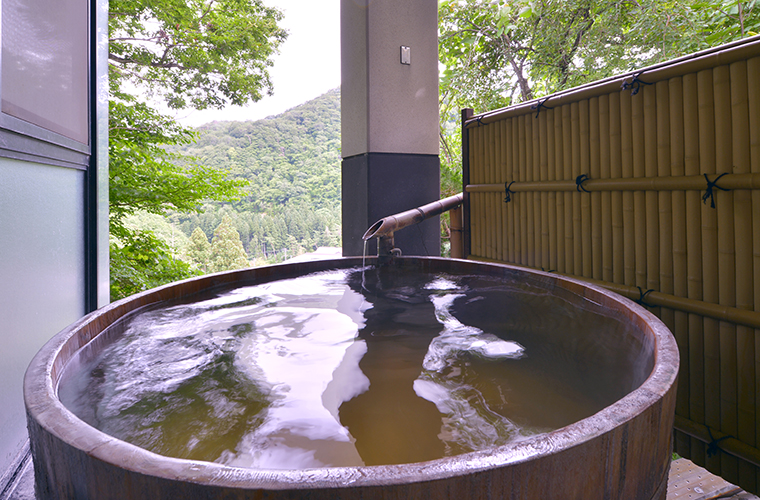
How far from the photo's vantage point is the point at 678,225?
1860mm

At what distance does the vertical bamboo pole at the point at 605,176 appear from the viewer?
218 cm

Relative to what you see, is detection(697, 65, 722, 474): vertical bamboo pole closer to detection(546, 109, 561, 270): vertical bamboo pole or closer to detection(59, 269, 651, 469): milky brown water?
detection(59, 269, 651, 469): milky brown water

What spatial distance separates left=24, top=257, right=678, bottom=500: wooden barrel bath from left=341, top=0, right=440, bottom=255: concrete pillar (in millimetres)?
3058

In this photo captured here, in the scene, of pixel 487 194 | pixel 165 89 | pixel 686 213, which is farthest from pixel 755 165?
pixel 165 89

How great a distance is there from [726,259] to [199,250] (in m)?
16.4

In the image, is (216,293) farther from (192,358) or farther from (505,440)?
(505,440)

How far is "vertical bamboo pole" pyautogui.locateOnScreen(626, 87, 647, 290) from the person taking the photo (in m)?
2.00

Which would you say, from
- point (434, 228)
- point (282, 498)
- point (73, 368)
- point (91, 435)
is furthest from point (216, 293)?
point (434, 228)

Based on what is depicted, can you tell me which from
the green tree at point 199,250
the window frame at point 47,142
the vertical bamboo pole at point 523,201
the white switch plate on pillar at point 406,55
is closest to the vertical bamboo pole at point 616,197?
the vertical bamboo pole at point 523,201

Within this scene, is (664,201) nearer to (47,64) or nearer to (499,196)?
(499,196)

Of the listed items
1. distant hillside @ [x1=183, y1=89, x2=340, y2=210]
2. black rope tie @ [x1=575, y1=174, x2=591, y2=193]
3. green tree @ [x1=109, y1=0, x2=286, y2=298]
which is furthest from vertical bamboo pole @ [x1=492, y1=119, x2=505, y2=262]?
distant hillside @ [x1=183, y1=89, x2=340, y2=210]

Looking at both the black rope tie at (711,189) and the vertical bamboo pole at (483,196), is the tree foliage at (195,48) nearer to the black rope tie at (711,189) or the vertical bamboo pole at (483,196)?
the vertical bamboo pole at (483,196)

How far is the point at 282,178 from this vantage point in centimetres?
1758

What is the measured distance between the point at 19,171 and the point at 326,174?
16690 mm
